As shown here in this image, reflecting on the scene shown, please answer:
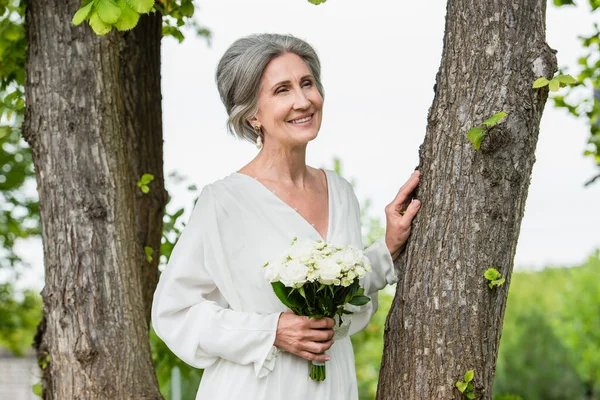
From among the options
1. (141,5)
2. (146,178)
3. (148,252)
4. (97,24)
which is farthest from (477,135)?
(148,252)

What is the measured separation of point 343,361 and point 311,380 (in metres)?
0.19

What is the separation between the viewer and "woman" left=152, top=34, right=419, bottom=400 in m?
2.98

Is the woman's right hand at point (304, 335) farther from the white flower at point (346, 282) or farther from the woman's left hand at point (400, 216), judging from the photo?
the woman's left hand at point (400, 216)

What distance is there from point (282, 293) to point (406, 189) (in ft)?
2.14

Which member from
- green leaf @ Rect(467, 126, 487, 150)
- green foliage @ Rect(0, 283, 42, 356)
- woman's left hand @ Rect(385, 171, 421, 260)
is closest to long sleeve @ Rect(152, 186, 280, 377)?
woman's left hand @ Rect(385, 171, 421, 260)

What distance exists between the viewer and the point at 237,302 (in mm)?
3059

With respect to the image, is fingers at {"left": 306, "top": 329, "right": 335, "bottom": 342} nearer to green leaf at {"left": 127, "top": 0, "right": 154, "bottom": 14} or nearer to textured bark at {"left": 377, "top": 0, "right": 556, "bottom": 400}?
textured bark at {"left": 377, "top": 0, "right": 556, "bottom": 400}

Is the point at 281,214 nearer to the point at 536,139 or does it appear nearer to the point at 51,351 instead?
the point at 536,139

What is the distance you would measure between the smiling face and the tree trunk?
0.89 meters

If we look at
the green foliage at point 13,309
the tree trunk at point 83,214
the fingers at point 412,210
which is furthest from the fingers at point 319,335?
the green foliage at point 13,309

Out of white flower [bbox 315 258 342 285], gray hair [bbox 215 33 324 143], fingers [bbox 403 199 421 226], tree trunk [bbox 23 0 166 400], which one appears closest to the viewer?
white flower [bbox 315 258 342 285]

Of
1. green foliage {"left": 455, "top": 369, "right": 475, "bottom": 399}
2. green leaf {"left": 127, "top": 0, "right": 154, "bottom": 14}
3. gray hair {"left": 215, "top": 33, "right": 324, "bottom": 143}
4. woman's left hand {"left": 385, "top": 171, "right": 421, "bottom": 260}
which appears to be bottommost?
green foliage {"left": 455, "top": 369, "right": 475, "bottom": 399}

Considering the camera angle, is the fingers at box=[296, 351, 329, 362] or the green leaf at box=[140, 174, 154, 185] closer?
the fingers at box=[296, 351, 329, 362]

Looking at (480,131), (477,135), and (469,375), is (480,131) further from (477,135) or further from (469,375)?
(469,375)
